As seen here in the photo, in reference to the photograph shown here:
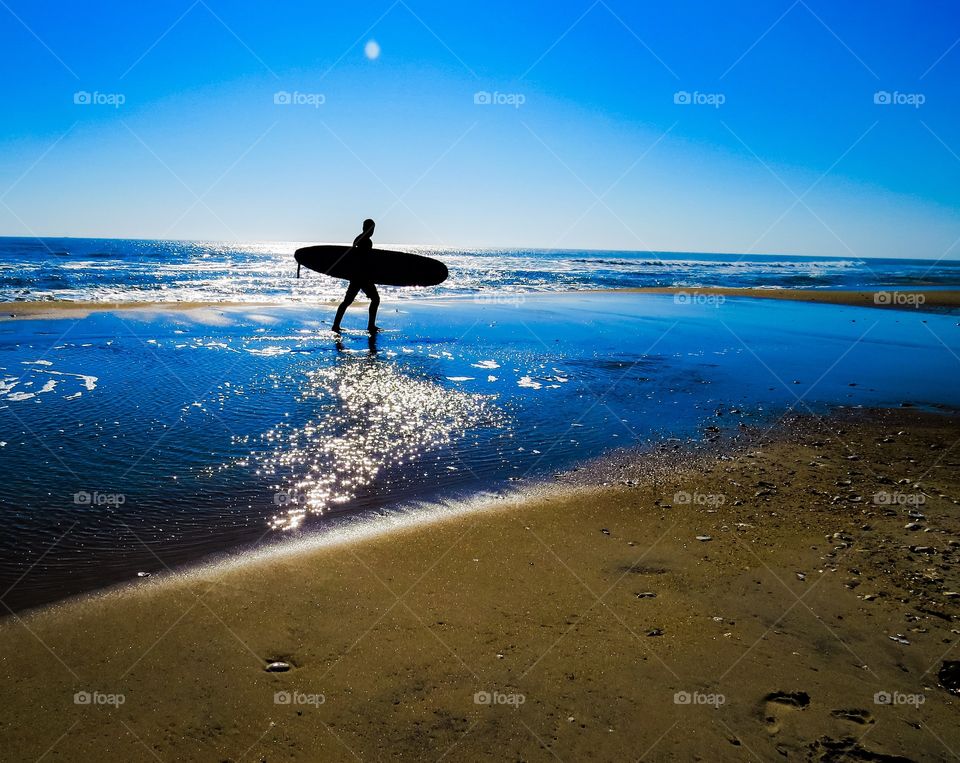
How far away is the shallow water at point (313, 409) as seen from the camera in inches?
201

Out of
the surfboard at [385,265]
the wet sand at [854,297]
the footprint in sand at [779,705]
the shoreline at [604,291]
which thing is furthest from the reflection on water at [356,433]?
the wet sand at [854,297]

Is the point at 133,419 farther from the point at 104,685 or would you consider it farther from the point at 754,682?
the point at 754,682

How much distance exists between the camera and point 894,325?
21.6m

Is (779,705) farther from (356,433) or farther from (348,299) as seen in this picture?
(348,299)

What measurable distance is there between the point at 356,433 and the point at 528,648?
14.6 feet

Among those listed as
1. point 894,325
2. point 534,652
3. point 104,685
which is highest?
point 894,325

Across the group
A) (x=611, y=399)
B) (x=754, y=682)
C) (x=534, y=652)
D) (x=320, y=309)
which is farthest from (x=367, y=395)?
(x=320, y=309)

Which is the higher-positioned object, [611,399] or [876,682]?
[611,399]

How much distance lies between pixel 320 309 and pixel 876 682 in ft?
66.3

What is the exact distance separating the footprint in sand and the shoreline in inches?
815

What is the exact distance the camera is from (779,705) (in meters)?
3.19

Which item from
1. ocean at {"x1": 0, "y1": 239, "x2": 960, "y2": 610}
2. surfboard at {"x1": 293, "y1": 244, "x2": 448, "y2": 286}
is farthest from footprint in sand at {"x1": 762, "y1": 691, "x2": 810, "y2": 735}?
surfboard at {"x1": 293, "y1": 244, "x2": 448, "y2": 286}

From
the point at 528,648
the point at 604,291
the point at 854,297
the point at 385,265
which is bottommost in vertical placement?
the point at 528,648

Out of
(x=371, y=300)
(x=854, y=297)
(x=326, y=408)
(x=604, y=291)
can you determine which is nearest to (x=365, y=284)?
(x=371, y=300)
